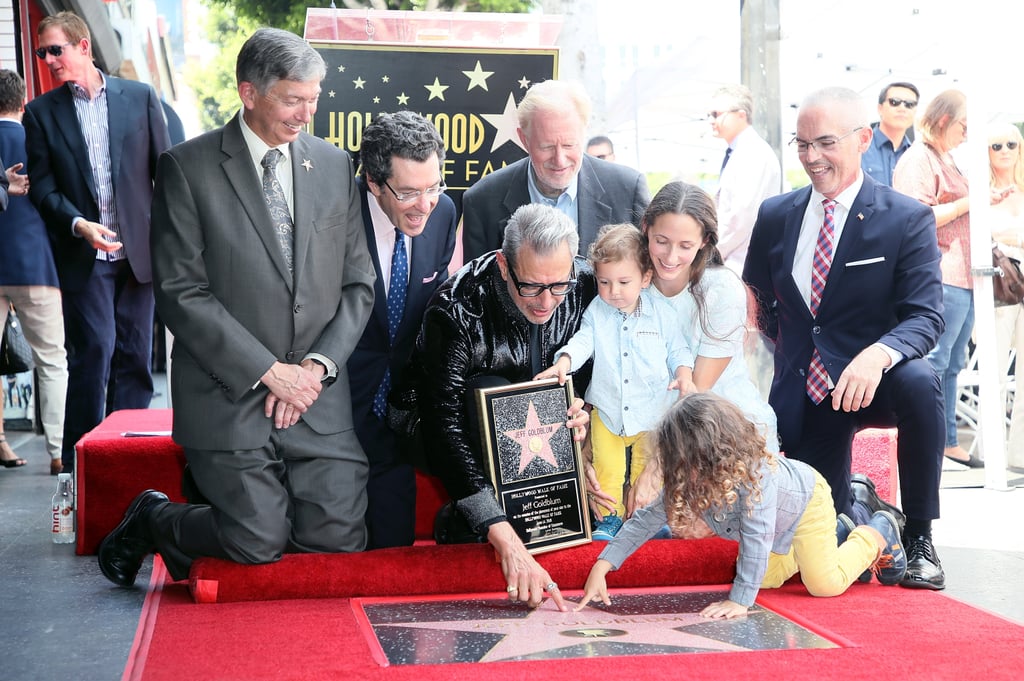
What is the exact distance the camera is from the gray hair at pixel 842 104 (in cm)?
386

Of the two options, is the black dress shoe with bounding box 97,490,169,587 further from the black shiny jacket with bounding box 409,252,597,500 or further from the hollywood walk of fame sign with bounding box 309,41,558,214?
the hollywood walk of fame sign with bounding box 309,41,558,214

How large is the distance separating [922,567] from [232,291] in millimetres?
2211

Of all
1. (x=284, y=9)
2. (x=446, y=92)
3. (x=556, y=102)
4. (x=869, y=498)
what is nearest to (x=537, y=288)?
(x=556, y=102)

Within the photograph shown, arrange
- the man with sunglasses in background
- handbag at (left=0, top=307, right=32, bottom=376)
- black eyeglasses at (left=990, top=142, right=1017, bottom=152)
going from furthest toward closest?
the man with sunglasses in background → black eyeglasses at (left=990, top=142, right=1017, bottom=152) → handbag at (left=0, top=307, right=32, bottom=376)

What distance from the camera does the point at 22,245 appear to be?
5559 millimetres

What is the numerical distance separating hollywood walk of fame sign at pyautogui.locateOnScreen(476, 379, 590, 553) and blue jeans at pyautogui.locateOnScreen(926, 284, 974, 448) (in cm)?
284

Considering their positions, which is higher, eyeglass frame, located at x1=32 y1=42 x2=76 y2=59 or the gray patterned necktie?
eyeglass frame, located at x1=32 y1=42 x2=76 y2=59

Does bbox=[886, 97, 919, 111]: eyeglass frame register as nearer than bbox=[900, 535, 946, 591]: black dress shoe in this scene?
No

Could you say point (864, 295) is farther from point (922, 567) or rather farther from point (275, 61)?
point (275, 61)

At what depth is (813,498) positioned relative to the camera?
338cm

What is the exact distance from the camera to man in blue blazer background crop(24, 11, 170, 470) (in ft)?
16.5

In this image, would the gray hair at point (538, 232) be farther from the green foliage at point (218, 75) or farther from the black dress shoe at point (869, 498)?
the green foliage at point (218, 75)

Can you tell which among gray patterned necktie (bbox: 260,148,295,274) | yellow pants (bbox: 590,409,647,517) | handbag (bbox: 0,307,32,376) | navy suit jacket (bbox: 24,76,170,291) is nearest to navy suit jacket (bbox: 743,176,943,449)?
yellow pants (bbox: 590,409,647,517)

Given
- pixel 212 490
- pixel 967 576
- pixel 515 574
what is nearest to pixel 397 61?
pixel 212 490
